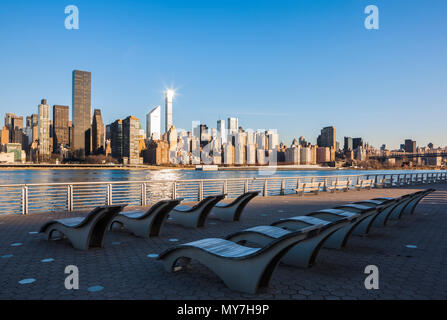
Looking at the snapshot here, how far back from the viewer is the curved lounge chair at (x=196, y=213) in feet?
27.7

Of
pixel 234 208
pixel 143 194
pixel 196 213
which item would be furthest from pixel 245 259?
pixel 143 194

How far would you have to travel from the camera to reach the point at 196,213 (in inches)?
335

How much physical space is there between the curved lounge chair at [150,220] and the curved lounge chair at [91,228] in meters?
1.05

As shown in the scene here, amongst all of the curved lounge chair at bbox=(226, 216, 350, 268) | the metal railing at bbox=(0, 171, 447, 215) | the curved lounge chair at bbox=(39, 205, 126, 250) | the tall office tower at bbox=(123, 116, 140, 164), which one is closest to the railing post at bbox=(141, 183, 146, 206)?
the metal railing at bbox=(0, 171, 447, 215)

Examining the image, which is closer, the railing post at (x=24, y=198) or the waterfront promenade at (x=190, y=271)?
the waterfront promenade at (x=190, y=271)

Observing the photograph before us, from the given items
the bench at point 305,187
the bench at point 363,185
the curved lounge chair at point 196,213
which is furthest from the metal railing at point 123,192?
the curved lounge chair at point 196,213

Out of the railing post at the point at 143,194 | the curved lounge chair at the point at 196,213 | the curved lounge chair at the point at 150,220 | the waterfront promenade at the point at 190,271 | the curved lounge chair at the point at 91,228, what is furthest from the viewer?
→ the railing post at the point at 143,194

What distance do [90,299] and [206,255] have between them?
1.48 meters

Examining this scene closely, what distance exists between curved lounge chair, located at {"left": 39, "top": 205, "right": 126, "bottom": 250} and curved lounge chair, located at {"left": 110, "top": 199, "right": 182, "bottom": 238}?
105 centimetres

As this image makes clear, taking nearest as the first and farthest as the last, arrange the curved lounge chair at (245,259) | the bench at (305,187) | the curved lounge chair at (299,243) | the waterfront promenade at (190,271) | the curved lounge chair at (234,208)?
the curved lounge chair at (245,259) → the waterfront promenade at (190,271) → the curved lounge chair at (299,243) → the curved lounge chair at (234,208) → the bench at (305,187)

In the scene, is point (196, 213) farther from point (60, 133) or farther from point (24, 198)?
point (60, 133)

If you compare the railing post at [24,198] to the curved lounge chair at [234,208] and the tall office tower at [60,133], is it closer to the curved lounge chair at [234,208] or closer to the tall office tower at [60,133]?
the curved lounge chair at [234,208]

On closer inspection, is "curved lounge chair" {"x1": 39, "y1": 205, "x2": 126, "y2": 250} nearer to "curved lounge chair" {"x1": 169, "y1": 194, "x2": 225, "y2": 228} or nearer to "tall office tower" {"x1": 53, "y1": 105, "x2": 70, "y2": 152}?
"curved lounge chair" {"x1": 169, "y1": 194, "x2": 225, "y2": 228}

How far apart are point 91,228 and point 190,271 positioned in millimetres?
2270
